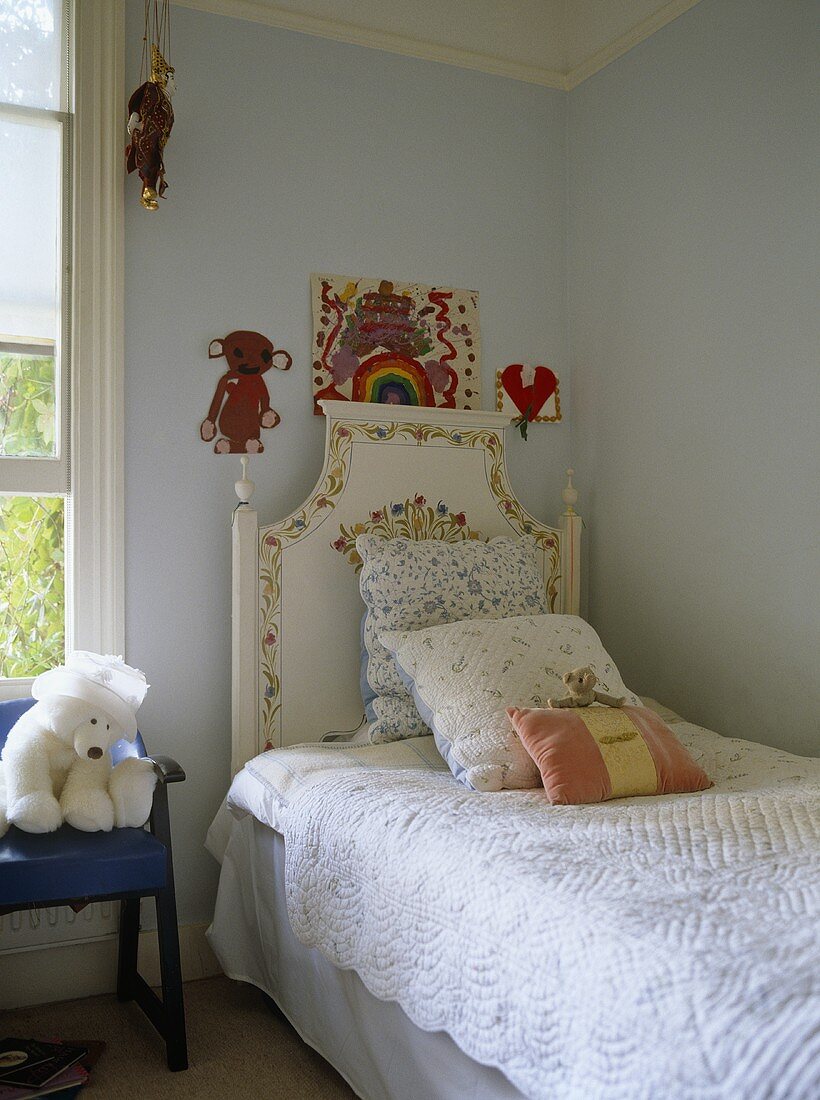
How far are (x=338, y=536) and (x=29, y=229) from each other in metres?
1.07

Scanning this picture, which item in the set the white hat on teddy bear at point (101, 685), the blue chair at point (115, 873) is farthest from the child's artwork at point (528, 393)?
the blue chair at point (115, 873)

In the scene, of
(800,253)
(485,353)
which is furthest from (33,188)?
(800,253)

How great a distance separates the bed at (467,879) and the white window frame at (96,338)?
12.8 inches

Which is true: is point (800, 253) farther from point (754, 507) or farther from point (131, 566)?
point (131, 566)

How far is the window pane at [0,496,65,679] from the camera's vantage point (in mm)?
2531

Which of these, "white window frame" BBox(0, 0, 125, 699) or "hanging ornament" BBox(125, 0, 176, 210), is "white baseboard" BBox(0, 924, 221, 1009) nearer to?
"white window frame" BBox(0, 0, 125, 699)

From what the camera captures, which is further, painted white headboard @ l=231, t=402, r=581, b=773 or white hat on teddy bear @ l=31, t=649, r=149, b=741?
painted white headboard @ l=231, t=402, r=581, b=773

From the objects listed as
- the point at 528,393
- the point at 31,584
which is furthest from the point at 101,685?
the point at 528,393

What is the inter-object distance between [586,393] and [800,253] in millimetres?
845

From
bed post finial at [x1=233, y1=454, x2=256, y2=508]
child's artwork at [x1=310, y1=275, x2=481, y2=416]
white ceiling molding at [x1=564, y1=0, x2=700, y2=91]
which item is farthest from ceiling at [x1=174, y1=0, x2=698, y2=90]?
bed post finial at [x1=233, y1=454, x2=256, y2=508]

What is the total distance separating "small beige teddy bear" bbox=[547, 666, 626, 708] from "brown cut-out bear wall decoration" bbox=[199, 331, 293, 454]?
3.51ft

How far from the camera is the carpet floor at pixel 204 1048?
6.63 feet

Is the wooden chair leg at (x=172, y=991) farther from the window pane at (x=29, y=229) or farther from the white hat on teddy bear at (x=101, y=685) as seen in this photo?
the window pane at (x=29, y=229)

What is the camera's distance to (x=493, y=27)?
3.03m
